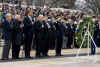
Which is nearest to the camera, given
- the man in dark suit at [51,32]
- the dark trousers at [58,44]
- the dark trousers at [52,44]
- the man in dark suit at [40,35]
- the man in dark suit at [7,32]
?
the man in dark suit at [7,32]

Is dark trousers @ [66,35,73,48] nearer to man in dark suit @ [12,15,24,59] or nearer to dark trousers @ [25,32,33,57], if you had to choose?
dark trousers @ [25,32,33,57]

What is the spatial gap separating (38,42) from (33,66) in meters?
2.28

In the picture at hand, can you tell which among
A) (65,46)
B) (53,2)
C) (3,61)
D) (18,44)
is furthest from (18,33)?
(53,2)

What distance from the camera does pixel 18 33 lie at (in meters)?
12.3

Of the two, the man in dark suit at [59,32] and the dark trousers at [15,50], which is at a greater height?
the man in dark suit at [59,32]

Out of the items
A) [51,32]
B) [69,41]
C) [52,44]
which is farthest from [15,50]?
[69,41]

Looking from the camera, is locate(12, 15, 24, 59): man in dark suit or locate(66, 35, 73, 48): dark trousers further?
locate(66, 35, 73, 48): dark trousers

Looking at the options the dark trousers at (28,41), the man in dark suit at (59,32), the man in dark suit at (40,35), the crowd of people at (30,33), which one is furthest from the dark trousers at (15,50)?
the man in dark suit at (59,32)

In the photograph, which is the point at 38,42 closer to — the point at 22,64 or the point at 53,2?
the point at 22,64

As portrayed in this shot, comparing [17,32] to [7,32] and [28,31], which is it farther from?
[28,31]

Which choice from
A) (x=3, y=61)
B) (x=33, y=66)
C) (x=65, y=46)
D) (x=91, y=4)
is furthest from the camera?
(x=91, y=4)

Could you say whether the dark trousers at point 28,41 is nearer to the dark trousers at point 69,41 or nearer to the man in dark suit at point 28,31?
the man in dark suit at point 28,31

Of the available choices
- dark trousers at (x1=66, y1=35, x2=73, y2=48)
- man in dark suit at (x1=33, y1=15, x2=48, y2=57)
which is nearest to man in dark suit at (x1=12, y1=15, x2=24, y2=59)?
man in dark suit at (x1=33, y1=15, x2=48, y2=57)

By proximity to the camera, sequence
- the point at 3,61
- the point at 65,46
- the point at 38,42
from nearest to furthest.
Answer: the point at 3,61, the point at 38,42, the point at 65,46
